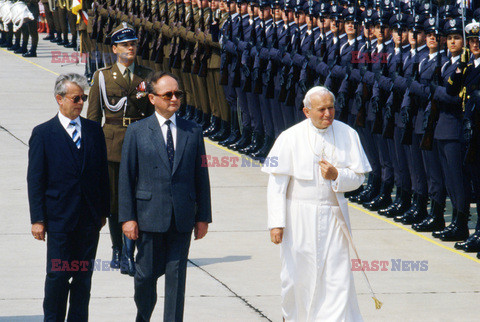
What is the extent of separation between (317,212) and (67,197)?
1.48 m

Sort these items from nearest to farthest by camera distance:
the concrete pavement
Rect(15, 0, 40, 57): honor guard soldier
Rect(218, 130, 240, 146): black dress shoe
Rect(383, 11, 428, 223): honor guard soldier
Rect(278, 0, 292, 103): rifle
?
the concrete pavement, Rect(383, 11, 428, 223): honor guard soldier, Rect(278, 0, 292, 103): rifle, Rect(218, 130, 240, 146): black dress shoe, Rect(15, 0, 40, 57): honor guard soldier

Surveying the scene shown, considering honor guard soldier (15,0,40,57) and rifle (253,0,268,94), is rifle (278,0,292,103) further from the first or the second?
honor guard soldier (15,0,40,57)

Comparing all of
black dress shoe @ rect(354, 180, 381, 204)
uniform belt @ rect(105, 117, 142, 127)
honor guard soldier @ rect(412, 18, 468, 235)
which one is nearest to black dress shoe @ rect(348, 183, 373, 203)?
black dress shoe @ rect(354, 180, 381, 204)

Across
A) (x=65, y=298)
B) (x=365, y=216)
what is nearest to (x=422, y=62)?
(x=365, y=216)

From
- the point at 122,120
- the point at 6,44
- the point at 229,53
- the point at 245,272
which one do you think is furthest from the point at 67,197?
the point at 6,44

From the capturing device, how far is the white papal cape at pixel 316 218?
21.9 feet

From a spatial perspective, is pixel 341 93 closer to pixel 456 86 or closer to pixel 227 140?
pixel 456 86

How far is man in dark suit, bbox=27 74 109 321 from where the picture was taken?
21.4ft

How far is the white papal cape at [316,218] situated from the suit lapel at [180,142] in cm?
53

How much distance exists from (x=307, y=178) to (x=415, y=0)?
5.18 meters

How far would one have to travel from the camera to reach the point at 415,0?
1135cm

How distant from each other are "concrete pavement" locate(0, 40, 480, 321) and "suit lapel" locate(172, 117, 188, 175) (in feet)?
4.46

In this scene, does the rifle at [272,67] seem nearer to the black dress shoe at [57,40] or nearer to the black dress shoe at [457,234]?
the black dress shoe at [457,234]

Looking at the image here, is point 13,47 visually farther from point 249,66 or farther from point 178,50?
point 249,66
